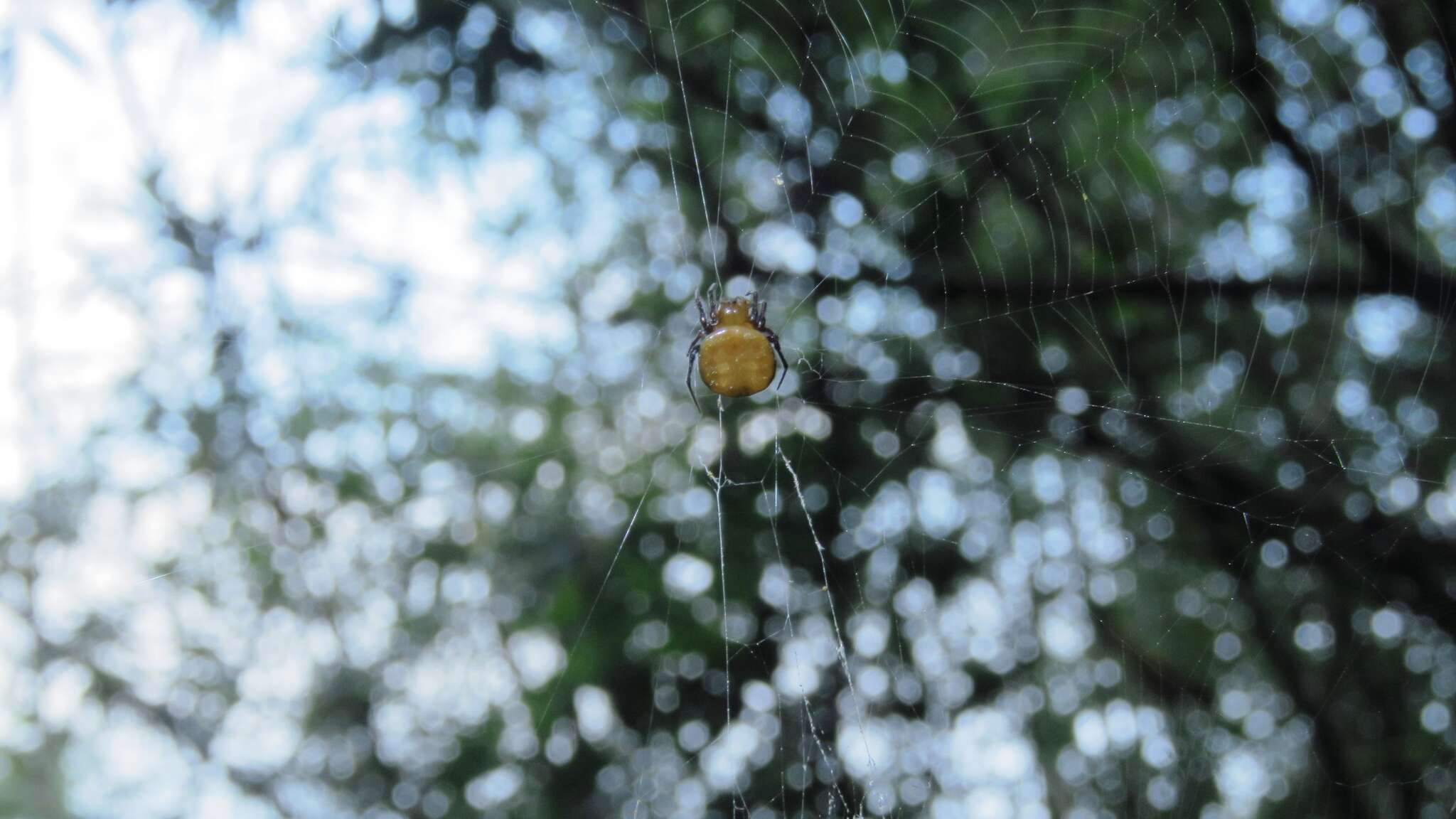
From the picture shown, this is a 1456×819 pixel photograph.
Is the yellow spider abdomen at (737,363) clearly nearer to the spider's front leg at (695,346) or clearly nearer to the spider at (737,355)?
the spider at (737,355)

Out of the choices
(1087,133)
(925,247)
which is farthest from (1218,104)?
(925,247)

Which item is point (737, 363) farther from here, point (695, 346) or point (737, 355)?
point (695, 346)

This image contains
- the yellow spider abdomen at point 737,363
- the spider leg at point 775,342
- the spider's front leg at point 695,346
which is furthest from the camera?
the spider's front leg at point 695,346

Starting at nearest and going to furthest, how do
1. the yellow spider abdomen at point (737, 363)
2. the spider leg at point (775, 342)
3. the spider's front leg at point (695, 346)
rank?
1. the yellow spider abdomen at point (737, 363)
2. the spider leg at point (775, 342)
3. the spider's front leg at point (695, 346)

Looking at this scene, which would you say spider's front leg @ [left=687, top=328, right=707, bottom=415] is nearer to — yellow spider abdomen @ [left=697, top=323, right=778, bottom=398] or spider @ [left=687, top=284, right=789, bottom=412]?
spider @ [left=687, top=284, right=789, bottom=412]

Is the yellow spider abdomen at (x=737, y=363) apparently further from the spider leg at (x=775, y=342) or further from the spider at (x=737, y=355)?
the spider leg at (x=775, y=342)

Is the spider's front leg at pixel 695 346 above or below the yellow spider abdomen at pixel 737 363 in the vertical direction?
below

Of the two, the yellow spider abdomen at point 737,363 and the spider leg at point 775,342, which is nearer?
the yellow spider abdomen at point 737,363

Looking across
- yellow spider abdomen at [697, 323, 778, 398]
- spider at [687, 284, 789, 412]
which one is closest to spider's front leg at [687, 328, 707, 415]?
spider at [687, 284, 789, 412]

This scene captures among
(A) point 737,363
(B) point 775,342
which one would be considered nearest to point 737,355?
(A) point 737,363

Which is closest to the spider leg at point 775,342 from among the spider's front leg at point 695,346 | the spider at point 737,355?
the spider at point 737,355
